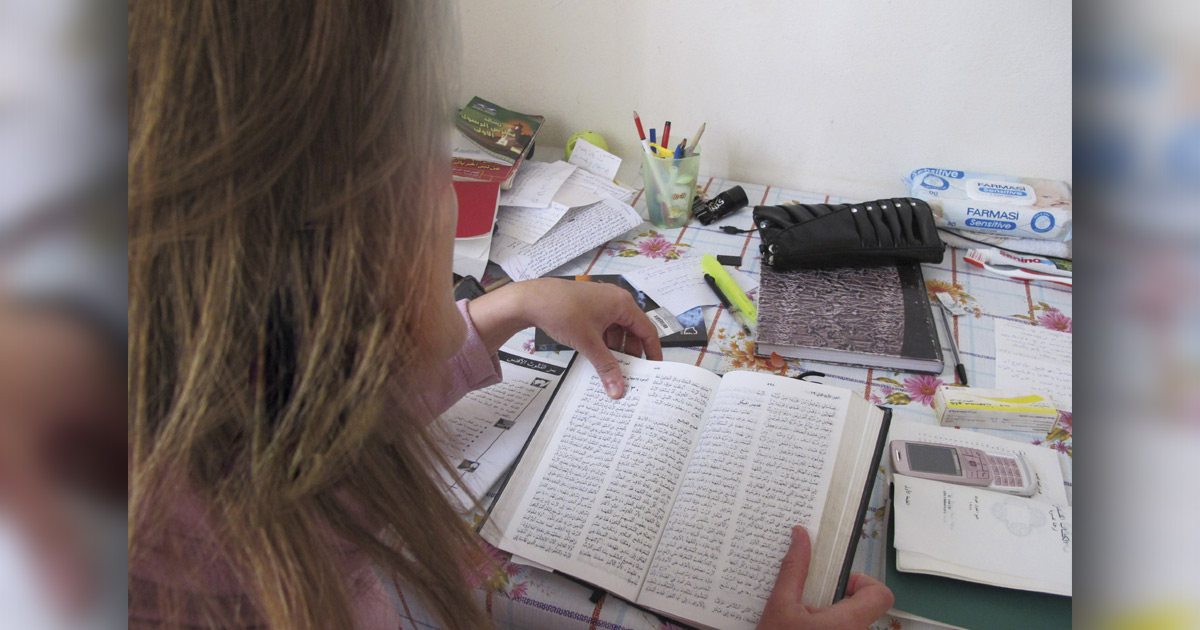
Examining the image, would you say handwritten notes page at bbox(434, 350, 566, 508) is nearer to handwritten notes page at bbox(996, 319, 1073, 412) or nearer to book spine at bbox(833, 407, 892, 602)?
book spine at bbox(833, 407, 892, 602)

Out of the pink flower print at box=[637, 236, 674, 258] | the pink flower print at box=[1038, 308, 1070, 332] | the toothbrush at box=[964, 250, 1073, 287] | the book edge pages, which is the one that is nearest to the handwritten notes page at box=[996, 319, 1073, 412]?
the pink flower print at box=[1038, 308, 1070, 332]

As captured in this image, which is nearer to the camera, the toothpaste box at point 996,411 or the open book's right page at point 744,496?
the open book's right page at point 744,496

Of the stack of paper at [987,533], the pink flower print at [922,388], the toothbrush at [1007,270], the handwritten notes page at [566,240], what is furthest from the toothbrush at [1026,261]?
the handwritten notes page at [566,240]

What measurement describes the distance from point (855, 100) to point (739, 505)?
2.77 feet

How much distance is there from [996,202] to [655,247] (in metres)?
0.53

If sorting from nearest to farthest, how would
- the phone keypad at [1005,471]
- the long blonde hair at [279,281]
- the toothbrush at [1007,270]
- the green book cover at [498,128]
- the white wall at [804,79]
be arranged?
the long blonde hair at [279,281] → the phone keypad at [1005,471] → the toothbrush at [1007,270] → the white wall at [804,79] → the green book cover at [498,128]

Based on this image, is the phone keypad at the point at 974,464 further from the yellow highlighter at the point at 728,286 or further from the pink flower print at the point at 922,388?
the yellow highlighter at the point at 728,286

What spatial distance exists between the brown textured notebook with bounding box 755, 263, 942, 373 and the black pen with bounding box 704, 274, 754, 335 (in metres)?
0.03

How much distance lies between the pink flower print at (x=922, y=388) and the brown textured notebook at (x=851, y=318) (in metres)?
0.01

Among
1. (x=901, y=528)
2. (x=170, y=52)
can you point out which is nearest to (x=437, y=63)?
(x=170, y=52)

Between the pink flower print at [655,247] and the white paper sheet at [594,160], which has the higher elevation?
the white paper sheet at [594,160]

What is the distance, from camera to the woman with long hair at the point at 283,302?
12.7 inches
